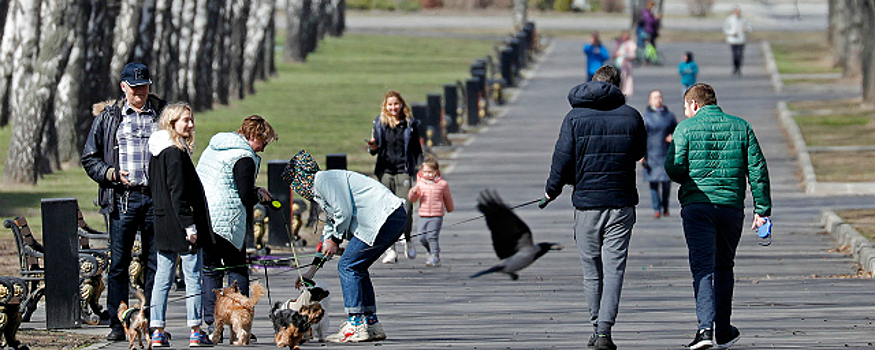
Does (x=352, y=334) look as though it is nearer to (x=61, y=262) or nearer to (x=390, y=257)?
(x=61, y=262)

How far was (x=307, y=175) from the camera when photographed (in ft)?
30.7

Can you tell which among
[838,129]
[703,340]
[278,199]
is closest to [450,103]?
[838,129]

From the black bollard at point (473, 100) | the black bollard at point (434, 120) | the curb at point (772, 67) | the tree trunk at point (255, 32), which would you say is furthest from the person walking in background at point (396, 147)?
the tree trunk at point (255, 32)

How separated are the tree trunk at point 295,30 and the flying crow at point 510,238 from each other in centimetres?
3790

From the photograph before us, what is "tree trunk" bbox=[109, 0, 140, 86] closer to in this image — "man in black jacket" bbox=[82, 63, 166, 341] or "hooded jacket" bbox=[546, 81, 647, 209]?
"man in black jacket" bbox=[82, 63, 166, 341]

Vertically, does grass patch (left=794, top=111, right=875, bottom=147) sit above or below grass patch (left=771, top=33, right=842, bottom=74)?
above

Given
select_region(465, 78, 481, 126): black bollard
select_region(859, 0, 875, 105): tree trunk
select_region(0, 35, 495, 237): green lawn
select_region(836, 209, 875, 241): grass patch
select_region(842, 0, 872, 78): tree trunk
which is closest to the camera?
select_region(836, 209, 875, 241): grass patch

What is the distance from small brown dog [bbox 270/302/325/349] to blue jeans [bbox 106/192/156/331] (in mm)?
937

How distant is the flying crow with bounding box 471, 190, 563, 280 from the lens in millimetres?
9305

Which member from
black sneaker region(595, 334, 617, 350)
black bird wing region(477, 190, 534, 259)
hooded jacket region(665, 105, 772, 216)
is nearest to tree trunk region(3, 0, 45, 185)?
black bird wing region(477, 190, 534, 259)

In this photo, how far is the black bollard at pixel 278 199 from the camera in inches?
603

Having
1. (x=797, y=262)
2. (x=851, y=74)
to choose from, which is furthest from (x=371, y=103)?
(x=797, y=262)

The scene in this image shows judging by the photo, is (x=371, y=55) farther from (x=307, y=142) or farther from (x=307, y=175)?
(x=307, y=175)

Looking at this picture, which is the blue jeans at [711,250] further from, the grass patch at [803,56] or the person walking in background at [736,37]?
the grass patch at [803,56]
